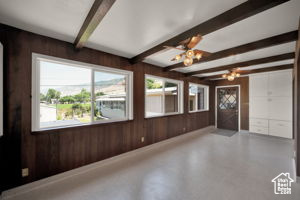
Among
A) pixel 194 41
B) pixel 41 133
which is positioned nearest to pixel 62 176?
pixel 41 133

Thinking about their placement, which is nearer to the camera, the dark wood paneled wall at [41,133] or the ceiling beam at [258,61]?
the dark wood paneled wall at [41,133]

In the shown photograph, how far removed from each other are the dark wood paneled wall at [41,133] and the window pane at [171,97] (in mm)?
1635

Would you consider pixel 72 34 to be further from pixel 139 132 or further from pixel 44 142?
pixel 139 132

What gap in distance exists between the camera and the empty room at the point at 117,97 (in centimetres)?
158

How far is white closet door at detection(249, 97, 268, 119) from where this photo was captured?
456cm

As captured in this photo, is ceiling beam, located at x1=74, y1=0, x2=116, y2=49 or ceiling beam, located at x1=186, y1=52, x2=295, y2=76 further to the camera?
ceiling beam, located at x1=186, y1=52, x2=295, y2=76

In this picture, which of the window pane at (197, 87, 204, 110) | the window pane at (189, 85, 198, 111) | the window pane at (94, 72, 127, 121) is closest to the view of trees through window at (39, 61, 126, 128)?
the window pane at (94, 72, 127, 121)

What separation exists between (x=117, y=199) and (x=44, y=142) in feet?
4.89

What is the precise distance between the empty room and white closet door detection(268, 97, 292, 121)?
1210 mm

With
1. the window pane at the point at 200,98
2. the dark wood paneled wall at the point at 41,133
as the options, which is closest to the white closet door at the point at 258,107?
the window pane at the point at 200,98

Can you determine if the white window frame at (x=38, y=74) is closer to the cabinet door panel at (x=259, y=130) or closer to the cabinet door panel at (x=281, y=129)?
the cabinet door panel at (x=259, y=130)

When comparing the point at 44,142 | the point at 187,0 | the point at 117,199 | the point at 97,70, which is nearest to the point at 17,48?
the point at 97,70

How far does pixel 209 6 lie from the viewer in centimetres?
143

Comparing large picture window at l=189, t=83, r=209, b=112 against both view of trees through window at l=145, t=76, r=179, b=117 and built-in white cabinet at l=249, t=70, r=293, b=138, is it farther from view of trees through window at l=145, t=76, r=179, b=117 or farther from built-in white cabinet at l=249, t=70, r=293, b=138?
built-in white cabinet at l=249, t=70, r=293, b=138
